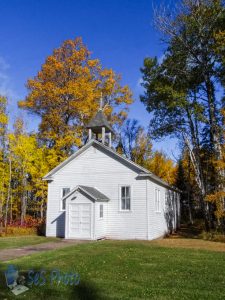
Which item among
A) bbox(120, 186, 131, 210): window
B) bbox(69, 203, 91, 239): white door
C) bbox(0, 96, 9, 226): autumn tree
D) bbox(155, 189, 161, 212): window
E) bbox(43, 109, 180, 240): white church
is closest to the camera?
bbox(69, 203, 91, 239): white door

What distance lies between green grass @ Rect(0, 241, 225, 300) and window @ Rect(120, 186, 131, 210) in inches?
238

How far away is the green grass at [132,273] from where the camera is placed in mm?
7504

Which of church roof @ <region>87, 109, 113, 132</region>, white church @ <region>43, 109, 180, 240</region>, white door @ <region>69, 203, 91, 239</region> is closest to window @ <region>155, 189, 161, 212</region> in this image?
white church @ <region>43, 109, 180, 240</region>

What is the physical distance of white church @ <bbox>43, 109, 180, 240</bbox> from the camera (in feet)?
64.6

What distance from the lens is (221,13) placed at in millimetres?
22281

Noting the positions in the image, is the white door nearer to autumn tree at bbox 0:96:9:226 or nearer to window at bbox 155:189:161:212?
window at bbox 155:189:161:212

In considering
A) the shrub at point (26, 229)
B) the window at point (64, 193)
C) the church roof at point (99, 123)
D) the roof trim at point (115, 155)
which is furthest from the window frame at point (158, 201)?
the shrub at point (26, 229)

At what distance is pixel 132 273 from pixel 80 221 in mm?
10439

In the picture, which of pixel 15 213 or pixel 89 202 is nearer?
pixel 89 202

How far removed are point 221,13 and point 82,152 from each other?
14.0 metres

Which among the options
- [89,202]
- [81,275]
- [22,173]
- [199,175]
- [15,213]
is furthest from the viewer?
[15,213]

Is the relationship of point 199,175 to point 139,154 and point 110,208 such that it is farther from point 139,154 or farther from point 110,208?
point 139,154

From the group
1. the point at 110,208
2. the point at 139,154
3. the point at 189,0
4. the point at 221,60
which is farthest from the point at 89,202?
the point at 139,154

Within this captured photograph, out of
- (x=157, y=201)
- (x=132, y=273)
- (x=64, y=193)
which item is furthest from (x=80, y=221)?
(x=132, y=273)
